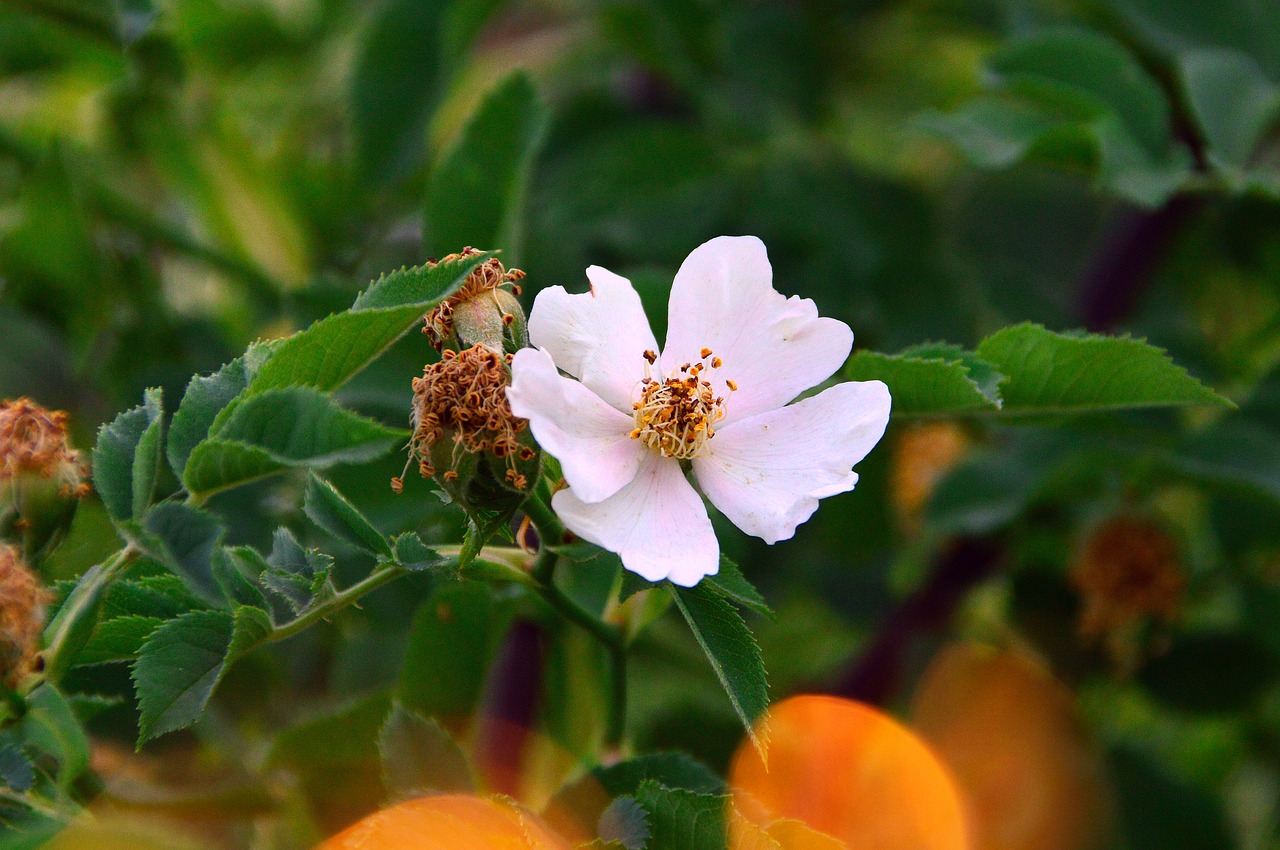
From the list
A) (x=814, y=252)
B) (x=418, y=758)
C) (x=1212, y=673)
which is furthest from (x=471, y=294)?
(x=1212, y=673)

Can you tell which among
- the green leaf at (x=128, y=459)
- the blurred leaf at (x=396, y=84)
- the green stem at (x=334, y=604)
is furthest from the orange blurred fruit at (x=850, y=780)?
the blurred leaf at (x=396, y=84)

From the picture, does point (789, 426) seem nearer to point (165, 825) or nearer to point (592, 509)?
point (592, 509)

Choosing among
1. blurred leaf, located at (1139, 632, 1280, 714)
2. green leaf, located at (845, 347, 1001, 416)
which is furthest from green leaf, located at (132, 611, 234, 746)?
blurred leaf, located at (1139, 632, 1280, 714)

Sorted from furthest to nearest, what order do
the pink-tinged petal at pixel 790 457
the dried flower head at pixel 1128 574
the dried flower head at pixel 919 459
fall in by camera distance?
1. the dried flower head at pixel 919 459
2. the dried flower head at pixel 1128 574
3. the pink-tinged petal at pixel 790 457

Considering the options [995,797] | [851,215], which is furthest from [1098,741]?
[851,215]

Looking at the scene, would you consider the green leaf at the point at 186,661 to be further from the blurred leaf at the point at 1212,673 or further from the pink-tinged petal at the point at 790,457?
the blurred leaf at the point at 1212,673
